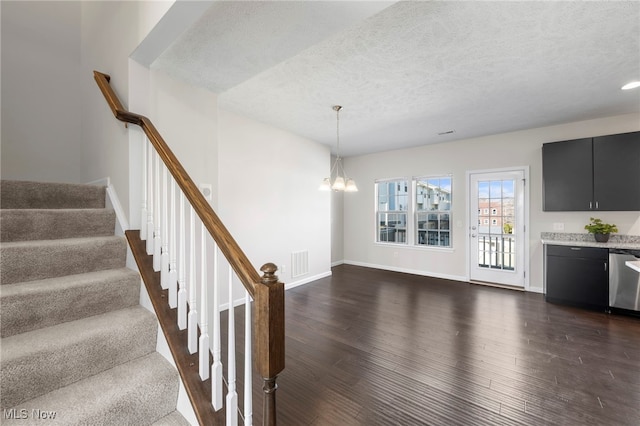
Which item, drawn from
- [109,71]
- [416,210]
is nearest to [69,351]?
[109,71]

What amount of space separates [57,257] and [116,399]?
0.99m

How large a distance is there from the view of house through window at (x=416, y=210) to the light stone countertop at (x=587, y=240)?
156cm

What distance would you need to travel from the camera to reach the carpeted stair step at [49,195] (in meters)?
1.88

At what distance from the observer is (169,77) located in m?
2.16

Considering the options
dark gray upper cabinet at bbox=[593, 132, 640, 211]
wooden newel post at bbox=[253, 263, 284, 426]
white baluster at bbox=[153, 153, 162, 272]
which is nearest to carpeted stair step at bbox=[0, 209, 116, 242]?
white baluster at bbox=[153, 153, 162, 272]

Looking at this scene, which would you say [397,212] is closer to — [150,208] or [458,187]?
[458,187]

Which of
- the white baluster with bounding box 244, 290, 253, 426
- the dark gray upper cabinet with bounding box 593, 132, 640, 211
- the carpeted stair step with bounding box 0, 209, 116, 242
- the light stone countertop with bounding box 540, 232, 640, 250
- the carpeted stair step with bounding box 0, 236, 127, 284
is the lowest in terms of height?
the white baluster with bounding box 244, 290, 253, 426

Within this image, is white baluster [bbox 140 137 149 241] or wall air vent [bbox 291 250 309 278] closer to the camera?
white baluster [bbox 140 137 149 241]

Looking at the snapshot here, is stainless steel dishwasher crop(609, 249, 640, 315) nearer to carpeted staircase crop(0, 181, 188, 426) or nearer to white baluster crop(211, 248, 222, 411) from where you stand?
white baluster crop(211, 248, 222, 411)

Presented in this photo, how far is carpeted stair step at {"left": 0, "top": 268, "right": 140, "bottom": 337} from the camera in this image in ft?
4.27

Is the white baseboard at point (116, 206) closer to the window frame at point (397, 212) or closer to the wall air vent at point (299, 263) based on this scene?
the wall air vent at point (299, 263)

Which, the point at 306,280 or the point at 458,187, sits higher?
the point at 458,187

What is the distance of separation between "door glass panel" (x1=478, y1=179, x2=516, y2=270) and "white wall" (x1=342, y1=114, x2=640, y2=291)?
268 millimetres

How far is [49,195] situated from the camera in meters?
2.02
